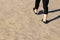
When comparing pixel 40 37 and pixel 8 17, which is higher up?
pixel 8 17

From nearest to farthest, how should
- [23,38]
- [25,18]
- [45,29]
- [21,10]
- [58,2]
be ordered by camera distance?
[23,38], [45,29], [25,18], [21,10], [58,2]

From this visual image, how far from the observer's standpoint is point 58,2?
21.9 feet

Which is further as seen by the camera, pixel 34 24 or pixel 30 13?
pixel 30 13

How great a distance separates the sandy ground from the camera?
5.15m

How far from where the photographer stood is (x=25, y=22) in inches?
222

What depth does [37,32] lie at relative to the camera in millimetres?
5277

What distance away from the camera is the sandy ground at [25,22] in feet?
16.9

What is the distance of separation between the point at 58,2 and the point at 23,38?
228cm

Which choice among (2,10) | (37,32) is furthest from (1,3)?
(37,32)

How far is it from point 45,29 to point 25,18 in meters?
0.77

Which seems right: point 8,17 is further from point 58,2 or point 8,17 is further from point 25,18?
point 58,2

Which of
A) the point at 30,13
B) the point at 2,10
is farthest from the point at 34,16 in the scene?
the point at 2,10

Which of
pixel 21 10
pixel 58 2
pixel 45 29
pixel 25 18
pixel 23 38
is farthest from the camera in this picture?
pixel 58 2

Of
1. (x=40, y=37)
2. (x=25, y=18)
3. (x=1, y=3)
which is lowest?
(x=40, y=37)
